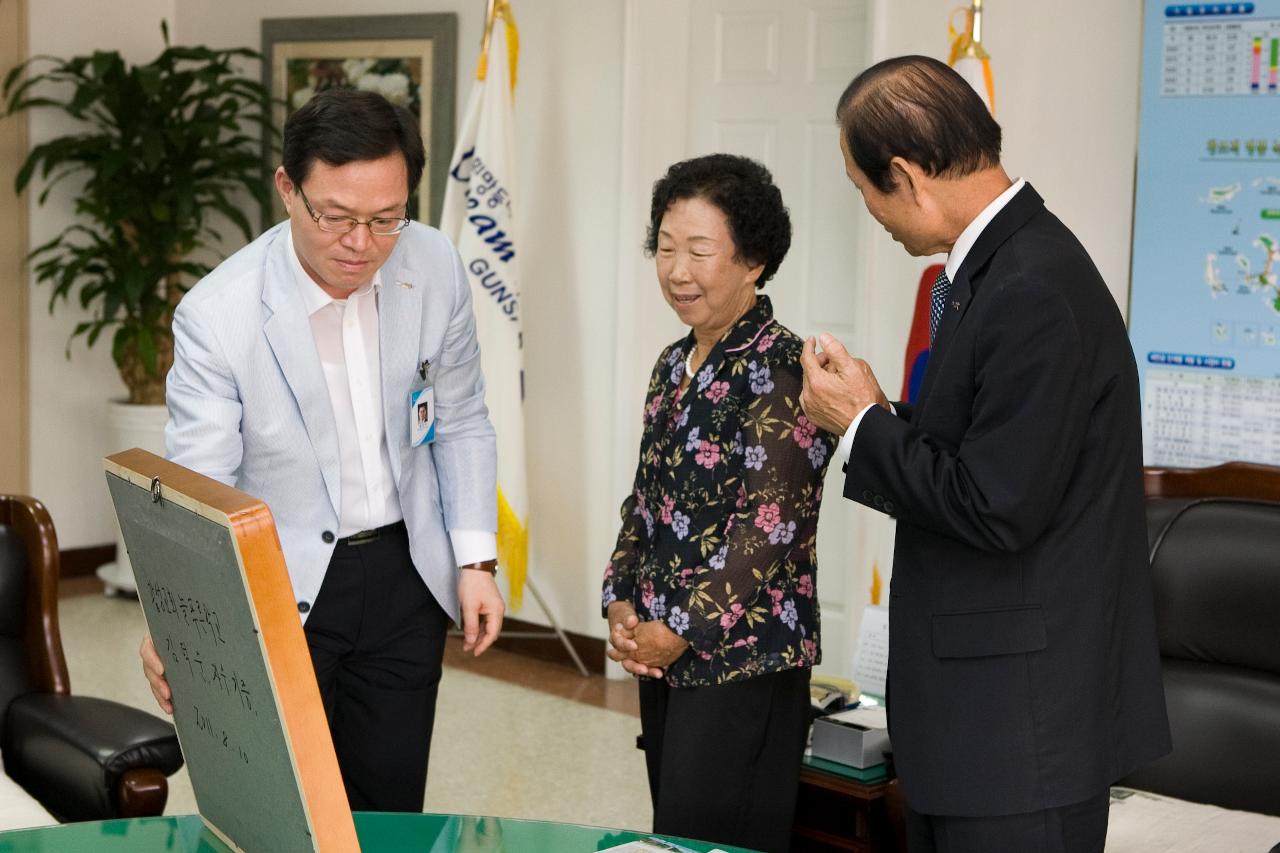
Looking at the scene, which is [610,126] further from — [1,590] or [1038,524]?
[1038,524]

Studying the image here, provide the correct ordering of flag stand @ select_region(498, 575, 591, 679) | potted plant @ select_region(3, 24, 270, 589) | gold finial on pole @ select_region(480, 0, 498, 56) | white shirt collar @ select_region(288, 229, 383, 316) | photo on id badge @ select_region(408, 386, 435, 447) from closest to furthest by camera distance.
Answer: white shirt collar @ select_region(288, 229, 383, 316) < photo on id badge @ select_region(408, 386, 435, 447) < gold finial on pole @ select_region(480, 0, 498, 56) < flag stand @ select_region(498, 575, 591, 679) < potted plant @ select_region(3, 24, 270, 589)

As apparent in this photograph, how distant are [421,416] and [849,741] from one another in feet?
3.42

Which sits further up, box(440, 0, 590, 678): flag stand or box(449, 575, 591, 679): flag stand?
box(440, 0, 590, 678): flag stand

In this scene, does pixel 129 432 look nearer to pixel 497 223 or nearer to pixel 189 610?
pixel 497 223

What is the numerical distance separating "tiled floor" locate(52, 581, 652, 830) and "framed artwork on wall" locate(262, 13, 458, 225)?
1894mm

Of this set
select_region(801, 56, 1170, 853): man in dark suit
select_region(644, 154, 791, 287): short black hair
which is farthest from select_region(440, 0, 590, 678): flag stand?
select_region(801, 56, 1170, 853): man in dark suit

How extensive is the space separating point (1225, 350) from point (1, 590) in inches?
119

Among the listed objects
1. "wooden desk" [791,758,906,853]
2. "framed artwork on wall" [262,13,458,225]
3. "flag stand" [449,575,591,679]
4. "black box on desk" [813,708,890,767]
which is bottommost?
"flag stand" [449,575,591,679]

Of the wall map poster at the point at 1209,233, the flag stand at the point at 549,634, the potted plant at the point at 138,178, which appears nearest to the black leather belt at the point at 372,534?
the wall map poster at the point at 1209,233

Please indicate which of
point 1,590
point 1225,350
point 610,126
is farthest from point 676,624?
point 610,126

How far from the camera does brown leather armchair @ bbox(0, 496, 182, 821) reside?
2582 millimetres

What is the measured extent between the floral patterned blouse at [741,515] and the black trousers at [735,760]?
53 millimetres

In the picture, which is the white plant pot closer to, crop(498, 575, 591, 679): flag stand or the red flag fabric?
crop(498, 575, 591, 679): flag stand

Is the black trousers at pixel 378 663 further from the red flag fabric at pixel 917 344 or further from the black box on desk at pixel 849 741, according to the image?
the red flag fabric at pixel 917 344
